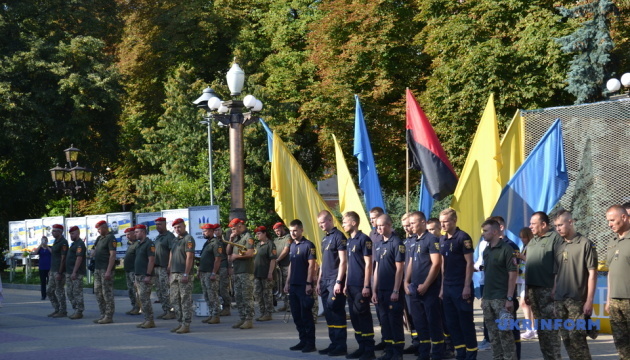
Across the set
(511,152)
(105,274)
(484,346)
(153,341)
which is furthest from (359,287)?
(105,274)

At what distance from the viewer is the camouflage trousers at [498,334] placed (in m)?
9.74

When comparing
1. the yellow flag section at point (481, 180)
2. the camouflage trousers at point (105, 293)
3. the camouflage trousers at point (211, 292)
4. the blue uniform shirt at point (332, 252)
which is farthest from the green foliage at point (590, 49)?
the blue uniform shirt at point (332, 252)

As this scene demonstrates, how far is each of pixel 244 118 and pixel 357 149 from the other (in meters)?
3.30

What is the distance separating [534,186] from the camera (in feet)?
41.4

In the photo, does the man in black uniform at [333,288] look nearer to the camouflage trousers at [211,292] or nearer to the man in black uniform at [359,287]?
the man in black uniform at [359,287]

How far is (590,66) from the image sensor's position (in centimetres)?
2792

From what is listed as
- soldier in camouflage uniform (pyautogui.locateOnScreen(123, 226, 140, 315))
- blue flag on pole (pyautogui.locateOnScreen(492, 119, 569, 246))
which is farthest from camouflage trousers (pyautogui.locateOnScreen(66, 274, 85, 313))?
blue flag on pole (pyautogui.locateOnScreen(492, 119, 569, 246))

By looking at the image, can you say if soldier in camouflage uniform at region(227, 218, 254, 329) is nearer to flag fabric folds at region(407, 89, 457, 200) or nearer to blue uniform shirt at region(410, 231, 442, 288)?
flag fabric folds at region(407, 89, 457, 200)

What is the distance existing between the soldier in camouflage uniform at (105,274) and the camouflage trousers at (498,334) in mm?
8953

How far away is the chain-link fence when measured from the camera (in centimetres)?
1767

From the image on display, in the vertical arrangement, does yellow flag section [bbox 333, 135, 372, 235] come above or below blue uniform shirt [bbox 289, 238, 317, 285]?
above

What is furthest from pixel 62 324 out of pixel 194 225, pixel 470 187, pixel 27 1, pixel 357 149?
pixel 27 1

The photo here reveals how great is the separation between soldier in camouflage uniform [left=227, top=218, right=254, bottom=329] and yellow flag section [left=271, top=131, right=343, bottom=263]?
86 cm

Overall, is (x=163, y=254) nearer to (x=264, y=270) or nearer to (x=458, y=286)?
(x=264, y=270)
